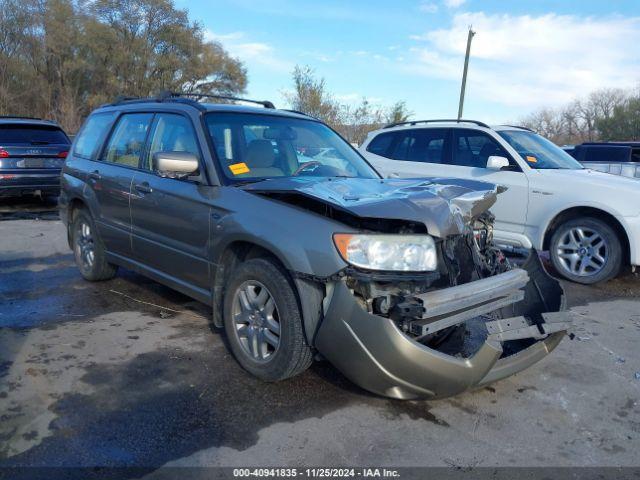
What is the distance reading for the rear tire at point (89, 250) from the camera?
5492 millimetres

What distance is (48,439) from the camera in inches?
112

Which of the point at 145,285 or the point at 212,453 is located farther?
the point at 145,285

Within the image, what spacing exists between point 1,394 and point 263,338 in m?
1.60

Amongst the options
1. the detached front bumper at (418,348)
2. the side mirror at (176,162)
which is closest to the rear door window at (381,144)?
the side mirror at (176,162)

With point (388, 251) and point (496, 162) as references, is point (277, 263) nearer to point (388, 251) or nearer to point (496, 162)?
→ point (388, 251)

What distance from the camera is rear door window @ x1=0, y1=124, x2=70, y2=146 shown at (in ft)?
33.7

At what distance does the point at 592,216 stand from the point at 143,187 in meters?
4.99

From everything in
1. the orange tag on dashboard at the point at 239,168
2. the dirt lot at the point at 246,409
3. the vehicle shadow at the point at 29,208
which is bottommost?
the dirt lot at the point at 246,409

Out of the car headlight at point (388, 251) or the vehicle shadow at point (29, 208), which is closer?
the car headlight at point (388, 251)

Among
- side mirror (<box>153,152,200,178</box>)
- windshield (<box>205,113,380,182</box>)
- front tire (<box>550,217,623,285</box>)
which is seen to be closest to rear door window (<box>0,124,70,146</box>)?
windshield (<box>205,113,380,182</box>)

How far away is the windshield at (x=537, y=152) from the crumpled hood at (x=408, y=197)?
328cm

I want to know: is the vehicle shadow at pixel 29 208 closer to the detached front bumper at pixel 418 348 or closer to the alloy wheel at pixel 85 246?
the alloy wheel at pixel 85 246

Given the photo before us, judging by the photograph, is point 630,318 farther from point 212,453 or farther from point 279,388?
point 212,453

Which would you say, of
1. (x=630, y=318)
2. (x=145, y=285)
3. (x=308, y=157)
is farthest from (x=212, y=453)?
(x=630, y=318)
